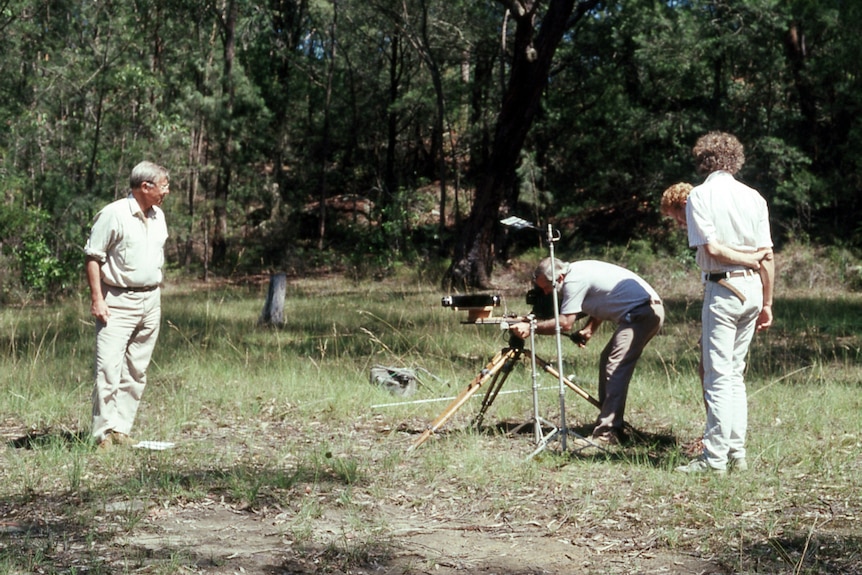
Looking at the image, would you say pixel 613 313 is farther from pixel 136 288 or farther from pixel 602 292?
pixel 136 288

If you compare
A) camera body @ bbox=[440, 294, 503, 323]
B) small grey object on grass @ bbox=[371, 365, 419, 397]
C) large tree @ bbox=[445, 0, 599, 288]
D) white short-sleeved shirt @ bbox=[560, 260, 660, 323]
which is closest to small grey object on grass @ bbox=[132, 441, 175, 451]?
camera body @ bbox=[440, 294, 503, 323]

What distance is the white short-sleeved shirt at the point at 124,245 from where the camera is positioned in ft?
19.8

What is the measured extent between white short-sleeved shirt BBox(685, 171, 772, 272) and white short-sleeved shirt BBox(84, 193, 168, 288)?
10.5 feet

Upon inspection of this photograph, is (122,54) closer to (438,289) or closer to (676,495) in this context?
(438,289)

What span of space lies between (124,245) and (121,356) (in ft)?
2.20

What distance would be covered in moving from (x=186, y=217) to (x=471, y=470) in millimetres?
19016

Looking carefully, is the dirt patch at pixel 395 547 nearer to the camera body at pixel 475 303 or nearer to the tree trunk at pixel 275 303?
the camera body at pixel 475 303

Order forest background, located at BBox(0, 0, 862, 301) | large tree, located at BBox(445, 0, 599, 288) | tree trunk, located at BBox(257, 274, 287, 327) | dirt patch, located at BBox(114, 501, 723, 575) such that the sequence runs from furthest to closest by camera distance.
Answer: forest background, located at BBox(0, 0, 862, 301)
large tree, located at BBox(445, 0, 599, 288)
tree trunk, located at BBox(257, 274, 287, 327)
dirt patch, located at BBox(114, 501, 723, 575)

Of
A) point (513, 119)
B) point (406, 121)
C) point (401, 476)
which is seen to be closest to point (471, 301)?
point (401, 476)

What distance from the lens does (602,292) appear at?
6.45 m

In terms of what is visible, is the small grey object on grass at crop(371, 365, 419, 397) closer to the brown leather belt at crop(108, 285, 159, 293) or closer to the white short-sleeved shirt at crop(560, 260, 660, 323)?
the white short-sleeved shirt at crop(560, 260, 660, 323)

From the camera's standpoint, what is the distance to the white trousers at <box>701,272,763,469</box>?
208 inches

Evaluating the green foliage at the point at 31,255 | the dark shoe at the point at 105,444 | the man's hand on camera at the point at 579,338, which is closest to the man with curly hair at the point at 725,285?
the man's hand on camera at the point at 579,338

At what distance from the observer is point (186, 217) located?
77.5 ft
